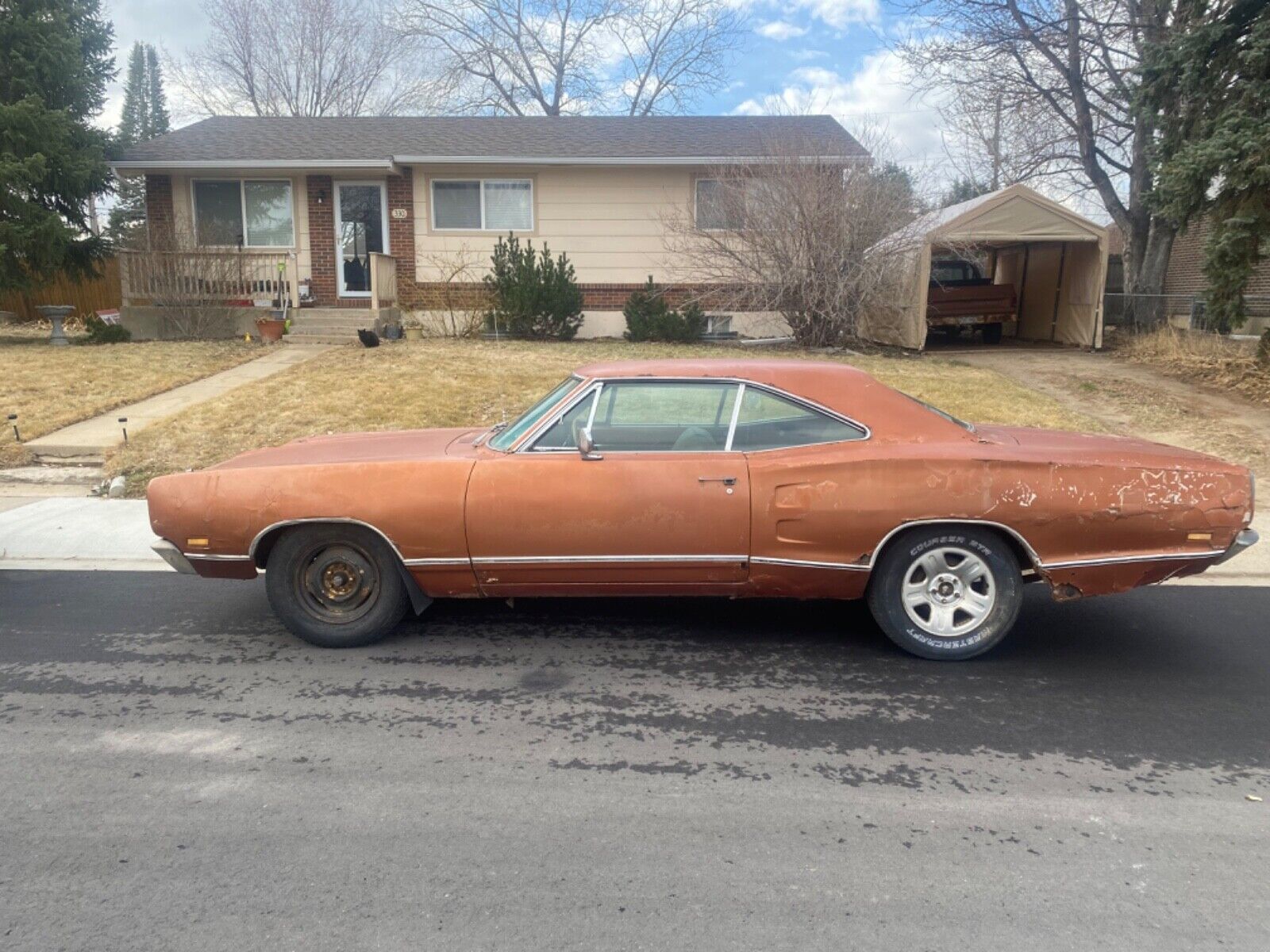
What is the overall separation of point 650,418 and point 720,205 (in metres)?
12.6

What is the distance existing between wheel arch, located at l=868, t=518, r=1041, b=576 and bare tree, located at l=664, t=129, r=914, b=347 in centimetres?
1117

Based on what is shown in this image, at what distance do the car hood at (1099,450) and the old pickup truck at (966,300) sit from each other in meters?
14.7

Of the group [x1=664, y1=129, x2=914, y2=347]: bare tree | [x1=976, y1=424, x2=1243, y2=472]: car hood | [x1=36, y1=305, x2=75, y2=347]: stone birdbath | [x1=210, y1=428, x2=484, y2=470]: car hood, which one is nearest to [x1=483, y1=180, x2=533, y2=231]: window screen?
[x1=664, y1=129, x2=914, y2=347]: bare tree

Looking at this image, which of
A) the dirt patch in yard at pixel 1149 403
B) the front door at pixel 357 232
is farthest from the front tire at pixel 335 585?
the front door at pixel 357 232

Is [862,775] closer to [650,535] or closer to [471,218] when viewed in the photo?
[650,535]

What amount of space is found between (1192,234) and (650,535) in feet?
80.8

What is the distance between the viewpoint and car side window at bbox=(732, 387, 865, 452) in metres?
4.73

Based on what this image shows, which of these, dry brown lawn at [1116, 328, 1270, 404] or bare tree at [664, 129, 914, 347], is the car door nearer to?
dry brown lawn at [1116, 328, 1270, 404]

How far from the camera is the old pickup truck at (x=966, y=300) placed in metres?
19.5

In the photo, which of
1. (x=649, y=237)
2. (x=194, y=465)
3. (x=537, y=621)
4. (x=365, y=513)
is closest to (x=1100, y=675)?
(x=537, y=621)

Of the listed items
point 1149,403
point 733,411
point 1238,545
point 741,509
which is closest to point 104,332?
point 733,411

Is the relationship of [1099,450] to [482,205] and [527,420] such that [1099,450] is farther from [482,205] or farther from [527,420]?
[482,205]

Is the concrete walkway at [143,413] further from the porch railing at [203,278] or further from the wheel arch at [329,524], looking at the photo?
the wheel arch at [329,524]

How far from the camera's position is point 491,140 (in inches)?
753
